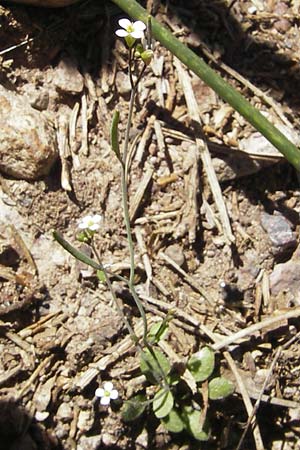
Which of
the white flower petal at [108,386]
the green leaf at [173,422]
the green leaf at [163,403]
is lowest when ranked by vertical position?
the green leaf at [173,422]

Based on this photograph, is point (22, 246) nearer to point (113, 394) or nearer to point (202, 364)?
point (113, 394)

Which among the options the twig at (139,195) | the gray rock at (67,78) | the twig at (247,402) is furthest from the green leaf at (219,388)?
the gray rock at (67,78)

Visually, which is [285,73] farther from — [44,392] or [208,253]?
[44,392]

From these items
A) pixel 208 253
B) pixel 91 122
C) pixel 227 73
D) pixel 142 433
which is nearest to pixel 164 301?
pixel 208 253

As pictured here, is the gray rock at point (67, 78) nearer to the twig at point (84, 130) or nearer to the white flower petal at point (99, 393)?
the twig at point (84, 130)

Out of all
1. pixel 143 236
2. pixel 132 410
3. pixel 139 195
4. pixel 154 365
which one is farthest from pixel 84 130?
pixel 132 410

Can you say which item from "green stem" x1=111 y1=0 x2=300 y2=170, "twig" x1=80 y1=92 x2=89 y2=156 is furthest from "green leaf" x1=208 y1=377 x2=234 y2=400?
"twig" x1=80 y1=92 x2=89 y2=156

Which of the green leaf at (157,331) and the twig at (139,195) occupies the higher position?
the twig at (139,195)
